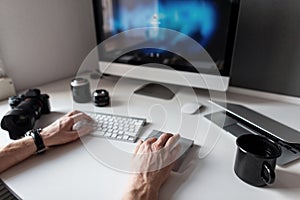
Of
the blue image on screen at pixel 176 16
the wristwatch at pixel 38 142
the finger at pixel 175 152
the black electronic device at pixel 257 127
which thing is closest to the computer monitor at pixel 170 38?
the blue image on screen at pixel 176 16

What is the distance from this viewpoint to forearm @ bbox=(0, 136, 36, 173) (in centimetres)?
65

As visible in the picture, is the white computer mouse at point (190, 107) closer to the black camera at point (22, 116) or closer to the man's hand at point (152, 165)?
the man's hand at point (152, 165)

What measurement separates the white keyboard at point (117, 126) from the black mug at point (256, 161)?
0.32 metres

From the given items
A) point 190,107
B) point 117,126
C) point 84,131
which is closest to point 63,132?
point 84,131

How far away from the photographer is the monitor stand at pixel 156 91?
1088 mm

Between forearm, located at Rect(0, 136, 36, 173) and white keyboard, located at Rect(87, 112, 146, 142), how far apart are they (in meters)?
0.19

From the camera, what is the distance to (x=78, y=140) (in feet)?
2.56

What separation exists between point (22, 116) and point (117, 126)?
31 cm

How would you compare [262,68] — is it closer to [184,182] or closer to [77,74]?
[184,182]

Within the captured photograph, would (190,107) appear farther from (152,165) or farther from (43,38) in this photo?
(43,38)

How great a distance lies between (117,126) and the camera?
83 cm

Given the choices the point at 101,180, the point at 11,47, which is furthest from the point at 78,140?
the point at 11,47

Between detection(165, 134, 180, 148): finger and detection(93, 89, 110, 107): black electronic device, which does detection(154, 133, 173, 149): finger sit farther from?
detection(93, 89, 110, 107): black electronic device

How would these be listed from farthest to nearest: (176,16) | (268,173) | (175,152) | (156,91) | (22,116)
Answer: (156,91), (176,16), (22,116), (175,152), (268,173)
